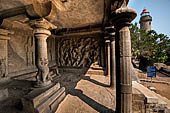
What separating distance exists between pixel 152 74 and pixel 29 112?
8.12m

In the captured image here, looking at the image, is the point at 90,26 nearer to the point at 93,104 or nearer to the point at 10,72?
the point at 93,104

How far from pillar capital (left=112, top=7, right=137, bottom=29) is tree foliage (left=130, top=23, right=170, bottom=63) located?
1501 cm

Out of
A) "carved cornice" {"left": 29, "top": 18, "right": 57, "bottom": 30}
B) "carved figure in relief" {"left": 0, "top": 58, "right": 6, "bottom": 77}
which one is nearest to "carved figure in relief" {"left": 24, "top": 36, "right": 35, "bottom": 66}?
"carved figure in relief" {"left": 0, "top": 58, "right": 6, "bottom": 77}

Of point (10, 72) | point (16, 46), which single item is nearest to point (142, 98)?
point (10, 72)

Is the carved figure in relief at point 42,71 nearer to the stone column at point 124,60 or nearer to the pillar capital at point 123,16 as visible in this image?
the stone column at point 124,60

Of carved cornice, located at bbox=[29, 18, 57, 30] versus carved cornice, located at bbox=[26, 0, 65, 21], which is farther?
carved cornice, located at bbox=[29, 18, 57, 30]

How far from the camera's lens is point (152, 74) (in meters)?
6.03

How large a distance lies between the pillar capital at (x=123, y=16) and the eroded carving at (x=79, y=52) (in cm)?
438

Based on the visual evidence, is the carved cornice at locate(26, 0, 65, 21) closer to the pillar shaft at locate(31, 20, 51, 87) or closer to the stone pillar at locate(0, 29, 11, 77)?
the pillar shaft at locate(31, 20, 51, 87)

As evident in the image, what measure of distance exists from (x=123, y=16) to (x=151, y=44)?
795 inches

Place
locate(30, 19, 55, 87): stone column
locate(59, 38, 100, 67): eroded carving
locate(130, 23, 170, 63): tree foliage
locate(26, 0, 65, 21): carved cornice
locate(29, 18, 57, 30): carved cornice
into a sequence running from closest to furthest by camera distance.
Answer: locate(26, 0, 65, 21): carved cornice, locate(29, 18, 57, 30): carved cornice, locate(30, 19, 55, 87): stone column, locate(59, 38, 100, 67): eroded carving, locate(130, 23, 170, 63): tree foliage

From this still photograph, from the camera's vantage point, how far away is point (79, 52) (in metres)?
6.57

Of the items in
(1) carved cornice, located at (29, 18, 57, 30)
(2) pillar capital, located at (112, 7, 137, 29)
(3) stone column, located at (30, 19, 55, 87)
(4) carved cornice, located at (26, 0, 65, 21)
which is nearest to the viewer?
(2) pillar capital, located at (112, 7, 137, 29)

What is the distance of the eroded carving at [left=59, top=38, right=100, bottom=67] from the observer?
6232 mm
